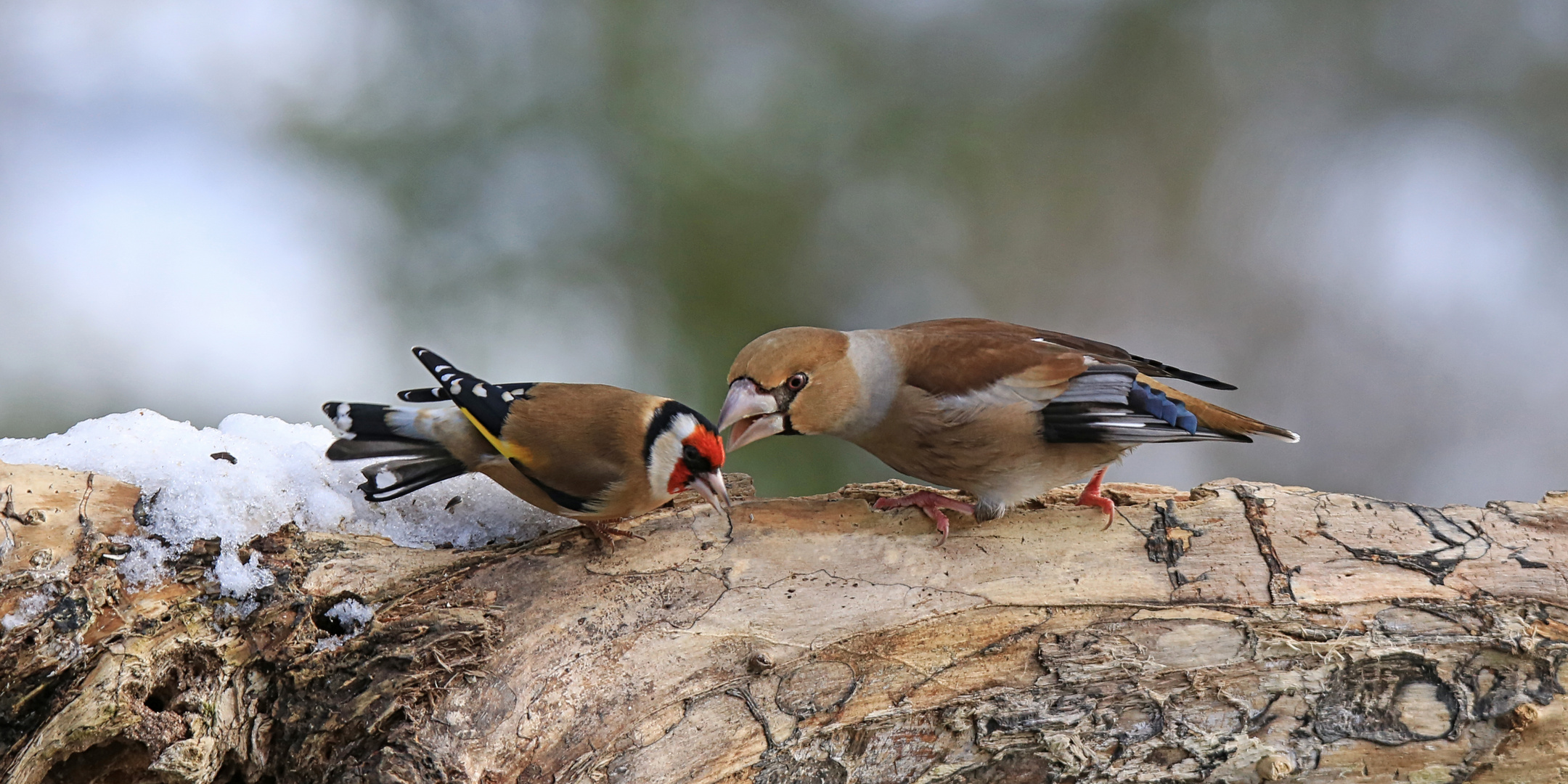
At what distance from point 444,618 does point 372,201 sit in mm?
2641

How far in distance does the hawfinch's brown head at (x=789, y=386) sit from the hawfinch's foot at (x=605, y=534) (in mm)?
457

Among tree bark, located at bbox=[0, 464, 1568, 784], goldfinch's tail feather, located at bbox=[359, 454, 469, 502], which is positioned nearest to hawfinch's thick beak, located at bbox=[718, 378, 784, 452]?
tree bark, located at bbox=[0, 464, 1568, 784]

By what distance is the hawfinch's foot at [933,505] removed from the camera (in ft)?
10.8

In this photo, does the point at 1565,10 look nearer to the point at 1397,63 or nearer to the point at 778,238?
the point at 1397,63

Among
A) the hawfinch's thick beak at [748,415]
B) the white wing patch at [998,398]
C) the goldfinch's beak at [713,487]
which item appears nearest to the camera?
the goldfinch's beak at [713,487]

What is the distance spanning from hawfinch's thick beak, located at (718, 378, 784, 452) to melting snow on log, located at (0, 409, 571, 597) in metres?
0.70

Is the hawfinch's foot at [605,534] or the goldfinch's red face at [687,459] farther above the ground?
the goldfinch's red face at [687,459]

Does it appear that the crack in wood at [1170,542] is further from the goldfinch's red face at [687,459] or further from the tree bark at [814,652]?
the goldfinch's red face at [687,459]

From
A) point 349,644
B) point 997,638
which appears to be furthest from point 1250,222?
point 349,644

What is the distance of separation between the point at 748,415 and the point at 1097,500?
126cm

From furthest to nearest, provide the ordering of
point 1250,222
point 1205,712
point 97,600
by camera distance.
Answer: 1. point 1250,222
2. point 1205,712
3. point 97,600

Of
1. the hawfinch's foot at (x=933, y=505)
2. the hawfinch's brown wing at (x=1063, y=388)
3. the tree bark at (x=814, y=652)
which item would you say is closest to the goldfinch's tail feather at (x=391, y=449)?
the tree bark at (x=814, y=652)

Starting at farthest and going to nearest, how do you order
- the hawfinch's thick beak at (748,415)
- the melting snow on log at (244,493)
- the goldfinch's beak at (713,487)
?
the hawfinch's thick beak at (748,415), the goldfinch's beak at (713,487), the melting snow on log at (244,493)

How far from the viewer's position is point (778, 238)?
4902 millimetres
